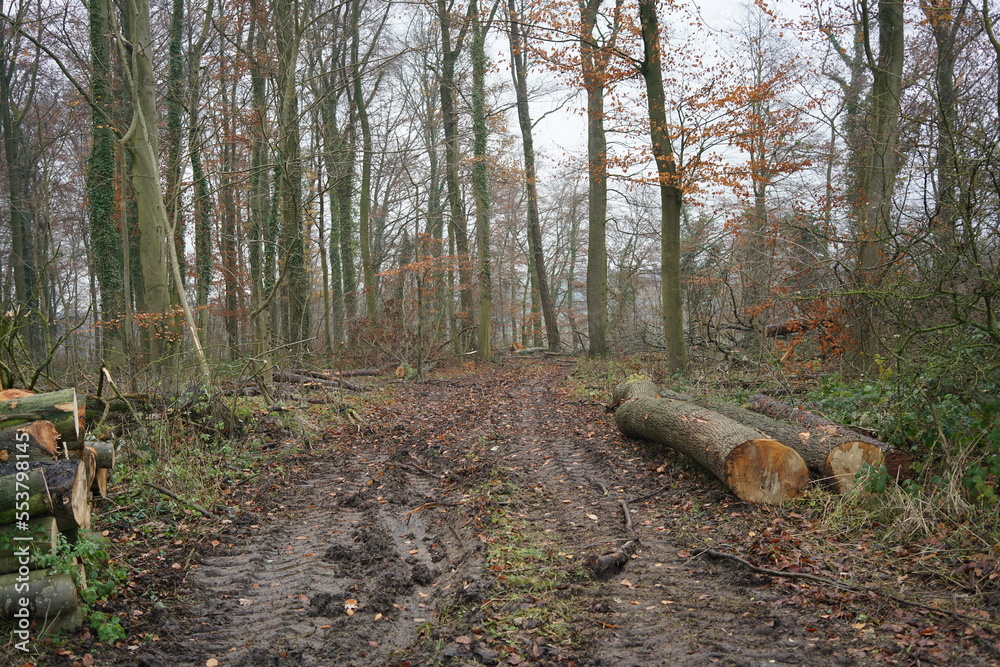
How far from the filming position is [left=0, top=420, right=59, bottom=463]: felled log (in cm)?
417

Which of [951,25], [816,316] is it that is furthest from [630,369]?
[951,25]

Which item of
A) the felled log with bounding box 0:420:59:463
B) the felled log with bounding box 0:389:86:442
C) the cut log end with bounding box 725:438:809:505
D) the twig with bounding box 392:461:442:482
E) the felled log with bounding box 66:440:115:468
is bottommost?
the twig with bounding box 392:461:442:482

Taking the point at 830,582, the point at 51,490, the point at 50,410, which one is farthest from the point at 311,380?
the point at 830,582

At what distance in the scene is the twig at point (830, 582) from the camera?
367 cm

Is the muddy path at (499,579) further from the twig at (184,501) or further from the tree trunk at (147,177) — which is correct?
the tree trunk at (147,177)

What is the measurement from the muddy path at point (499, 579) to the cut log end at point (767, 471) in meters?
0.19

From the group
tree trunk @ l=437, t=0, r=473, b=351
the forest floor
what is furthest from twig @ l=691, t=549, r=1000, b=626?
tree trunk @ l=437, t=0, r=473, b=351

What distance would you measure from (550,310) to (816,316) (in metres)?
14.0

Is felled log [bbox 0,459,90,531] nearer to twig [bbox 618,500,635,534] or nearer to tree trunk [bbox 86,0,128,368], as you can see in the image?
twig [bbox 618,500,635,534]

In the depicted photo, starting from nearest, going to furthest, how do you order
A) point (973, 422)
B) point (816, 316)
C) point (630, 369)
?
point (973, 422), point (816, 316), point (630, 369)

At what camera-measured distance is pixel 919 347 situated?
571 centimetres

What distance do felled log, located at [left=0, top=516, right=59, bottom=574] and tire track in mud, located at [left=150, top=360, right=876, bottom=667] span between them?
0.95 metres

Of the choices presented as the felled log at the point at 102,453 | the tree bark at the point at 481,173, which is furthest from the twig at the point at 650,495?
the tree bark at the point at 481,173

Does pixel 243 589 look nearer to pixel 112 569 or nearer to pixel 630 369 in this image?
pixel 112 569
